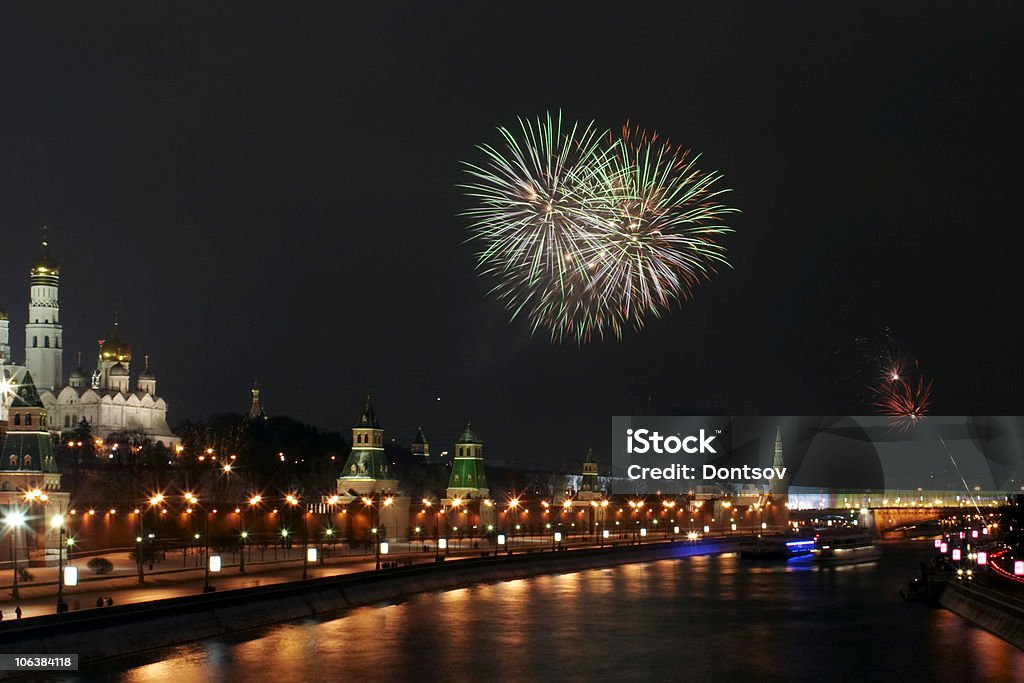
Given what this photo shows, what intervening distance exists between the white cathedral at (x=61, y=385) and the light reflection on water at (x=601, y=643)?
313ft

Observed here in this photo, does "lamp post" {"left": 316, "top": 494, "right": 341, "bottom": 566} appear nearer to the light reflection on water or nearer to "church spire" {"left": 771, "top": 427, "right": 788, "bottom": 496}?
the light reflection on water

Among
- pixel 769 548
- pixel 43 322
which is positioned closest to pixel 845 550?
pixel 769 548

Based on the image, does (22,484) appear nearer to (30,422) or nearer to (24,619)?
(30,422)

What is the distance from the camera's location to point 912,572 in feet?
297

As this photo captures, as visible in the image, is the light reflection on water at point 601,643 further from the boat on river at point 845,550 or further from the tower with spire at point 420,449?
the tower with spire at point 420,449

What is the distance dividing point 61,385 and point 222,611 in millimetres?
119623

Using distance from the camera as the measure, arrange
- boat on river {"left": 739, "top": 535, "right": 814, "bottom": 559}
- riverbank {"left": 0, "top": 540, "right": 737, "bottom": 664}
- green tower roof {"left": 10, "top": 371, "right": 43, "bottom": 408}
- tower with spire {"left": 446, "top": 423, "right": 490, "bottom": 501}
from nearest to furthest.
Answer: riverbank {"left": 0, "top": 540, "right": 737, "bottom": 664}, green tower roof {"left": 10, "top": 371, "right": 43, "bottom": 408}, tower with spire {"left": 446, "top": 423, "right": 490, "bottom": 501}, boat on river {"left": 739, "top": 535, "right": 814, "bottom": 559}

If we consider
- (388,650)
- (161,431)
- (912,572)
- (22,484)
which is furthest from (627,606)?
(161,431)

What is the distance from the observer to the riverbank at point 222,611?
35.7 meters

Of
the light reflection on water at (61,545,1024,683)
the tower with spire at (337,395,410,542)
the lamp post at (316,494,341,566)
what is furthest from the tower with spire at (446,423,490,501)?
the light reflection on water at (61,545,1024,683)

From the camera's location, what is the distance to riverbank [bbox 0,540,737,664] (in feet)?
117

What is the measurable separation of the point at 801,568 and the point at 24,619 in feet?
245

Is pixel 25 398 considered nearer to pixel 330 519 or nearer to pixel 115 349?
pixel 330 519

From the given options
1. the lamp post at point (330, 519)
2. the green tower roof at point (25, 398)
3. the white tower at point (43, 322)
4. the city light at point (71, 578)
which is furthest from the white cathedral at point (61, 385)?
the city light at point (71, 578)
